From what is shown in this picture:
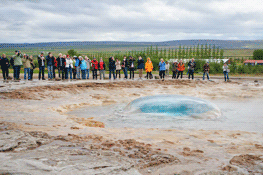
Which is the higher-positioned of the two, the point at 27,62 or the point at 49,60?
the point at 49,60

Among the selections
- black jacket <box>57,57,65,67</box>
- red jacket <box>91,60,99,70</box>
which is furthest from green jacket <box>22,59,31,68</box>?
red jacket <box>91,60,99,70</box>

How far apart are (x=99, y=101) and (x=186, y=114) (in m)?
5.03

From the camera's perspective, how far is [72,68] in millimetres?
19375

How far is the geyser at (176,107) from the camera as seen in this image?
9.51 metres

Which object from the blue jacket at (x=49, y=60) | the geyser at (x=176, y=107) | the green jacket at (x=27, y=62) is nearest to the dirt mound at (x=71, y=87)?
the blue jacket at (x=49, y=60)

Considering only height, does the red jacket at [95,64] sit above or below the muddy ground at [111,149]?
above

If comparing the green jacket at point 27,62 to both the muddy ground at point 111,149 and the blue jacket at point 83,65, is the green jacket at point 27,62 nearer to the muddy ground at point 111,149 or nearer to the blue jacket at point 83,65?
the blue jacket at point 83,65

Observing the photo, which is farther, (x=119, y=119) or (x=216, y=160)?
(x=119, y=119)

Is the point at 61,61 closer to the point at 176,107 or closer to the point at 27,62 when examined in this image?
the point at 27,62

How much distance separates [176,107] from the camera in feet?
31.6

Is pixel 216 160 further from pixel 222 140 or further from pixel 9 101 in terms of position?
pixel 9 101

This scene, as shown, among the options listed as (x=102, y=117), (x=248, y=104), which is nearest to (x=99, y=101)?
(x=102, y=117)

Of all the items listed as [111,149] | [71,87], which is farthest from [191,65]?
[111,149]

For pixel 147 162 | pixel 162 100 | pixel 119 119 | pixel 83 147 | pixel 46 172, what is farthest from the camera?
pixel 162 100
